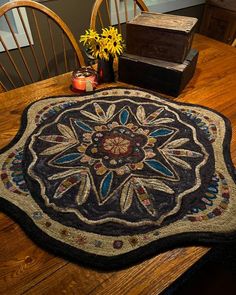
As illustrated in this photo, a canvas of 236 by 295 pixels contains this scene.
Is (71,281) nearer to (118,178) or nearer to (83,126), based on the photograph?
(118,178)

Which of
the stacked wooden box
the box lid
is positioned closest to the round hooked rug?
the stacked wooden box

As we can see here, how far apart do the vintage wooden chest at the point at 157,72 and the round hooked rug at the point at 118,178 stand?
0.09 metres

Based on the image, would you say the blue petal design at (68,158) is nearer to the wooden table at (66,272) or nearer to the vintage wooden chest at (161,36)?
the wooden table at (66,272)

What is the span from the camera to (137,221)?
2.08 feet

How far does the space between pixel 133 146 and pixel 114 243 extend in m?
0.35

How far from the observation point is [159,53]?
3.50 ft

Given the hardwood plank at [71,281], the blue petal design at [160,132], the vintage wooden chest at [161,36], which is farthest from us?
the vintage wooden chest at [161,36]

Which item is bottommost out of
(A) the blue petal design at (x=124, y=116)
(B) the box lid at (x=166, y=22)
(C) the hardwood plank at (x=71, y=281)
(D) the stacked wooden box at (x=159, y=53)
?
(C) the hardwood plank at (x=71, y=281)

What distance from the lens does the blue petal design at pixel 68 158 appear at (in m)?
0.79

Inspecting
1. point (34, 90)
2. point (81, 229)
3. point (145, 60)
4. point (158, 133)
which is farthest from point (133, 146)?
point (34, 90)

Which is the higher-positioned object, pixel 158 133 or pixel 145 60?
pixel 145 60

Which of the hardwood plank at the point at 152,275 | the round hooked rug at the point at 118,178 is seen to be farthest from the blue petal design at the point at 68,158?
the hardwood plank at the point at 152,275

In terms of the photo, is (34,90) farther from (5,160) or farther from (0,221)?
(0,221)

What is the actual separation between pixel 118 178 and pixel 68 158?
0.58ft
